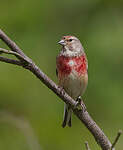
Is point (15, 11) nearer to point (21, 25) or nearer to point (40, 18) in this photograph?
point (21, 25)

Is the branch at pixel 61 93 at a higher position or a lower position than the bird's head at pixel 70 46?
lower

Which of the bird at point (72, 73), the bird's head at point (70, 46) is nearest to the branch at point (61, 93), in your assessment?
the bird at point (72, 73)

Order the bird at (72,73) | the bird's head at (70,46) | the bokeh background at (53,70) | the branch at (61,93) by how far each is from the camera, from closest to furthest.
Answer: the branch at (61,93) < the bird at (72,73) < the bird's head at (70,46) < the bokeh background at (53,70)

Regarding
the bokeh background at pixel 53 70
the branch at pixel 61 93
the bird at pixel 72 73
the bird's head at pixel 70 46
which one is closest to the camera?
the branch at pixel 61 93

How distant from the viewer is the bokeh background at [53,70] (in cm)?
546

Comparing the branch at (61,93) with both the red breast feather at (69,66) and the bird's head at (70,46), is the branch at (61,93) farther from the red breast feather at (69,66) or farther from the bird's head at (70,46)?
the bird's head at (70,46)

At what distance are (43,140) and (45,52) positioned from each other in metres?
1.77

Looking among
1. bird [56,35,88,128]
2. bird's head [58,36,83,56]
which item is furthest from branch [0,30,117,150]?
bird's head [58,36,83,56]

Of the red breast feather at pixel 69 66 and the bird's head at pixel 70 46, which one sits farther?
the bird's head at pixel 70 46

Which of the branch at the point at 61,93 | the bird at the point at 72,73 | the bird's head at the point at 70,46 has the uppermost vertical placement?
the bird's head at the point at 70,46

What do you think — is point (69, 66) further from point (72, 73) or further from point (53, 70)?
point (53, 70)

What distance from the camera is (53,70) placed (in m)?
6.51

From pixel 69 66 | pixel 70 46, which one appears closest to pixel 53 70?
pixel 70 46

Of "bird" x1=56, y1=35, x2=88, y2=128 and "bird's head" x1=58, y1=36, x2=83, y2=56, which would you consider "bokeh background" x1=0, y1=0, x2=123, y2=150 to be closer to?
"bird" x1=56, y1=35, x2=88, y2=128
